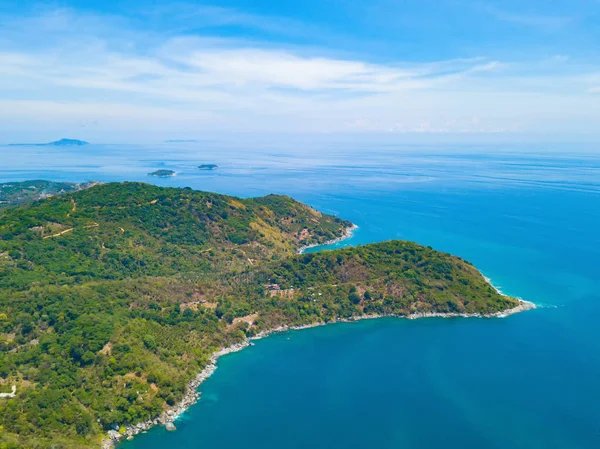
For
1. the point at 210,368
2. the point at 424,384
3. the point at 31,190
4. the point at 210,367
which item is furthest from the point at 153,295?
the point at 31,190

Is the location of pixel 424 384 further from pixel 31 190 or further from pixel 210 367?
pixel 31 190

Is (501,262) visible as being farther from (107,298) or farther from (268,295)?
(107,298)

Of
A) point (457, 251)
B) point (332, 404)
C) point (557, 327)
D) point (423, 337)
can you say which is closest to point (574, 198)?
point (457, 251)

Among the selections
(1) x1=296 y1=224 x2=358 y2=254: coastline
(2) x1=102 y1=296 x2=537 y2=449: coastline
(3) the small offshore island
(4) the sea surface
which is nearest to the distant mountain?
(3) the small offshore island

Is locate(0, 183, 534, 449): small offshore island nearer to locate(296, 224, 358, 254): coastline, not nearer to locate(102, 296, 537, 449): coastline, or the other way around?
locate(102, 296, 537, 449): coastline

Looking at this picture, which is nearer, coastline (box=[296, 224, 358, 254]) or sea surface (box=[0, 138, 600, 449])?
sea surface (box=[0, 138, 600, 449])
